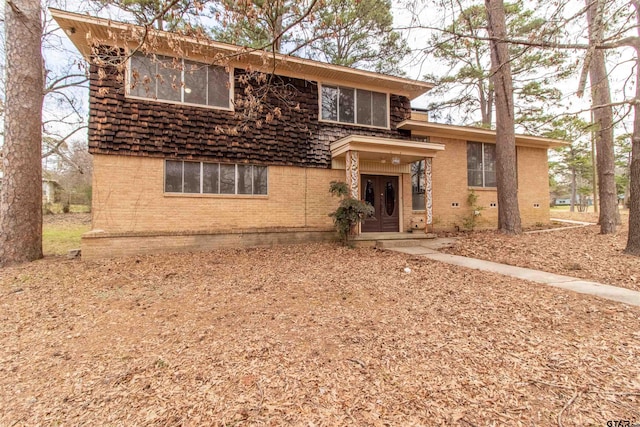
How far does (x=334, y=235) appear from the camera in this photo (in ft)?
33.2

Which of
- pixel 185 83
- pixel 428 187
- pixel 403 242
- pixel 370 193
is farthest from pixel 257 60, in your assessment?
pixel 403 242

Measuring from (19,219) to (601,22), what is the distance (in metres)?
12.7

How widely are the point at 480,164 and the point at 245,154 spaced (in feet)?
32.7

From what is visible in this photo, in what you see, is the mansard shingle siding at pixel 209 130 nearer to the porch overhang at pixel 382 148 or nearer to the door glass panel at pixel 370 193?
the porch overhang at pixel 382 148

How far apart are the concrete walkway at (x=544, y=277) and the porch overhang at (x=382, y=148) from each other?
3.26 m

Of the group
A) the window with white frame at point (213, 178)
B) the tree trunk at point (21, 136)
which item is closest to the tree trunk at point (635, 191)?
the window with white frame at point (213, 178)

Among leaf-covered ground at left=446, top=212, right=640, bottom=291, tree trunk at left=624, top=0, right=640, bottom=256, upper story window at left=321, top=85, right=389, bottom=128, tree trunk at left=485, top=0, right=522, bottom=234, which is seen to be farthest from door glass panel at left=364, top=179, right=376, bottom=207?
tree trunk at left=624, top=0, right=640, bottom=256

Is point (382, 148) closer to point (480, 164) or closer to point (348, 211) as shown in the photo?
point (348, 211)

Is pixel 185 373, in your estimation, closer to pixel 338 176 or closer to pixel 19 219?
pixel 19 219

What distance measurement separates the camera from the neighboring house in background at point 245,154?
7.75 m

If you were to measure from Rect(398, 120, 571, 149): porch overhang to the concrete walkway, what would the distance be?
5076 mm

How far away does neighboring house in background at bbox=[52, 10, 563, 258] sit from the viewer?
775cm

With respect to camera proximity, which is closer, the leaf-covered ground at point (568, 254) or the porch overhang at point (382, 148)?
the leaf-covered ground at point (568, 254)

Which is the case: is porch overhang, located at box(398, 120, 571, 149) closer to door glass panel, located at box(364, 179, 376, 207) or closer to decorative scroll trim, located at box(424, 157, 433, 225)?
decorative scroll trim, located at box(424, 157, 433, 225)
